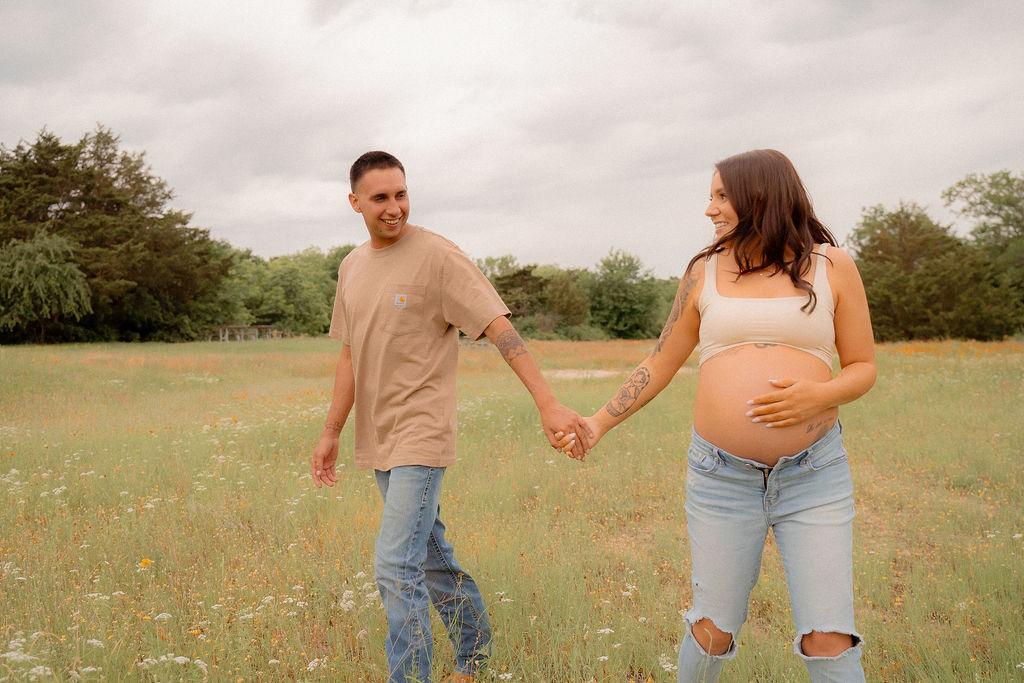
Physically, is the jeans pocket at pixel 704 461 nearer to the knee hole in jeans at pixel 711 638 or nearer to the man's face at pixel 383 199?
the knee hole in jeans at pixel 711 638

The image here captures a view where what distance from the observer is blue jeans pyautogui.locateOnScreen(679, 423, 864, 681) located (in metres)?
2.15

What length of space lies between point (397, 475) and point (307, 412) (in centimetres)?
888

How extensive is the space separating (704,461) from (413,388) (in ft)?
4.12

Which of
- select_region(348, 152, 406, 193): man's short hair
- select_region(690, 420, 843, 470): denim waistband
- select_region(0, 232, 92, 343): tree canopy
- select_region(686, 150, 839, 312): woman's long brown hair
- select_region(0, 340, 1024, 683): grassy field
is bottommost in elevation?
select_region(0, 340, 1024, 683): grassy field

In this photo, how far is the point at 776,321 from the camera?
231 cm

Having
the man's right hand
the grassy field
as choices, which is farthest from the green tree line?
the man's right hand

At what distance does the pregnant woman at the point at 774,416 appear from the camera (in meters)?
2.18

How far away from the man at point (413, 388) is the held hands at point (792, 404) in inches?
35.6

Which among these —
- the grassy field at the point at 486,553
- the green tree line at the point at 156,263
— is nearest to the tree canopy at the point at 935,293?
the green tree line at the point at 156,263

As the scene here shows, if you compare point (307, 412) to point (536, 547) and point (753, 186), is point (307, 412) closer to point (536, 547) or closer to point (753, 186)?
point (536, 547)

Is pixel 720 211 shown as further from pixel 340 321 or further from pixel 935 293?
pixel 935 293

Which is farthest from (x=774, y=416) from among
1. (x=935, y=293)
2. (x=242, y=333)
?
(x=242, y=333)

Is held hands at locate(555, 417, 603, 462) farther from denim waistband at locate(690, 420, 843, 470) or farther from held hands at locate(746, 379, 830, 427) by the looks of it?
held hands at locate(746, 379, 830, 427)

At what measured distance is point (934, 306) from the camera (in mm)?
34469
